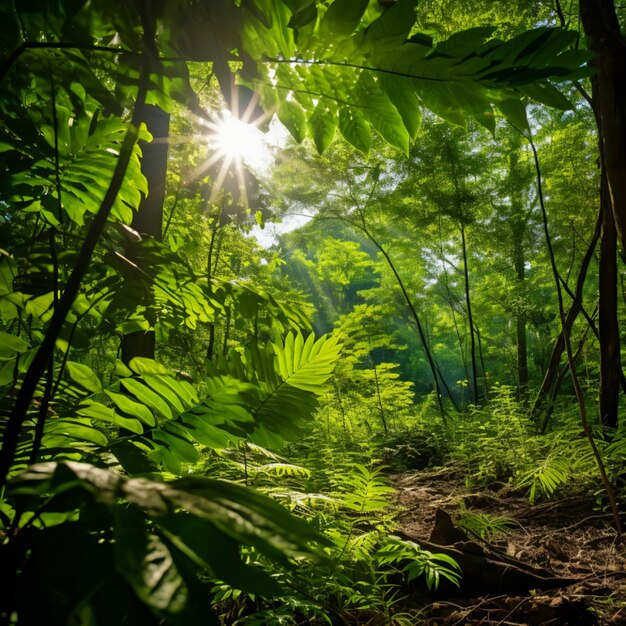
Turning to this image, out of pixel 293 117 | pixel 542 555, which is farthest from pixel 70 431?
pixel 542 555

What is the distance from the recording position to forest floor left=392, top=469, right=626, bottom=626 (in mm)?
1202

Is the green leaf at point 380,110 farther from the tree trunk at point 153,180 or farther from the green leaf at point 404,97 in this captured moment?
the tree trunk at point 153,180

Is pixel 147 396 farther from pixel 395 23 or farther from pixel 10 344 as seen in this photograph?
pixel 395 23

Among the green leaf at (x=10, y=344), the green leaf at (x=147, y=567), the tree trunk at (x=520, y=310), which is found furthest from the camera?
the tree trunk at (x=520, y=310)

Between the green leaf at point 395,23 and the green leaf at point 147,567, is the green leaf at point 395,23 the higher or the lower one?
the higher one

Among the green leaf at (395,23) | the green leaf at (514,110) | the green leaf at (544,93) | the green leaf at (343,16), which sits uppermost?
the green leaf at (343,16)

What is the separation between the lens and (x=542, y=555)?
5.77 feet

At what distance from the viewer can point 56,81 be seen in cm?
70

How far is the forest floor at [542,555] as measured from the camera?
1.20 meters

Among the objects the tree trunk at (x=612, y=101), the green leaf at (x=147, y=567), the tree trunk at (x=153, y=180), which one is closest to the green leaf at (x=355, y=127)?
the green leaf at (x=147, y=567)

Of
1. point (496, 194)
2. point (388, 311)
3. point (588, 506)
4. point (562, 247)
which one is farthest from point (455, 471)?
point (496, 194)

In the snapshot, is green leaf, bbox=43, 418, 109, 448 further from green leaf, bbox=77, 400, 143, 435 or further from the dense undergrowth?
the dense undergrowth

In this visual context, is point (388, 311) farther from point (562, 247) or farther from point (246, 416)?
point (246, 416)

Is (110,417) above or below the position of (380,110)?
below
